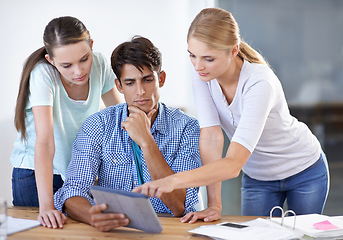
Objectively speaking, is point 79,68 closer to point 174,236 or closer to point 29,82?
point 29,82

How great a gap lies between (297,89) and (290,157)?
150 centimetres

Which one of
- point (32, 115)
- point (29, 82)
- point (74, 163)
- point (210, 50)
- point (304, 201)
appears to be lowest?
point (304, 201)

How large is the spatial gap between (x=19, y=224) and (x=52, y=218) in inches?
4.6

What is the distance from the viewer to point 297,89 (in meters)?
3.26

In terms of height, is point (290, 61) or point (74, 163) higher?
point (290, 61)

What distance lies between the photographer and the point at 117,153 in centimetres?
189

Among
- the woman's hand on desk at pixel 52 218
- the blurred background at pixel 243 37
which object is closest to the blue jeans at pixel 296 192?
the woman's hand on desk at pixel 52 218

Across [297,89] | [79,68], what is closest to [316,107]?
[297,89]

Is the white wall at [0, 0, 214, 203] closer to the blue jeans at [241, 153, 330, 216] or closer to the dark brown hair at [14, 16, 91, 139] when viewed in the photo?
the dark brown hair at [14, 16, 91, 139]

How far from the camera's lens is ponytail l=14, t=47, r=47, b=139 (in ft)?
6.37

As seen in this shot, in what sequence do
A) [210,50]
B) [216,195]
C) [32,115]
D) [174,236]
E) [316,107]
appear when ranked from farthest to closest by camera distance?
[316,107]
[32,115]
[216,195]
[210,50]
[174,236]

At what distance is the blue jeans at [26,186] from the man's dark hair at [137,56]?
59 cm

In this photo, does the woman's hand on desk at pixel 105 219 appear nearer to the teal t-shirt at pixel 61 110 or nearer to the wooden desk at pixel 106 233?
the wooden desk at pixel 106 233

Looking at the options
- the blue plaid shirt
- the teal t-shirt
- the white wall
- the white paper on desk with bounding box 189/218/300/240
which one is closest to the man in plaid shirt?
the blue plaid shirt
